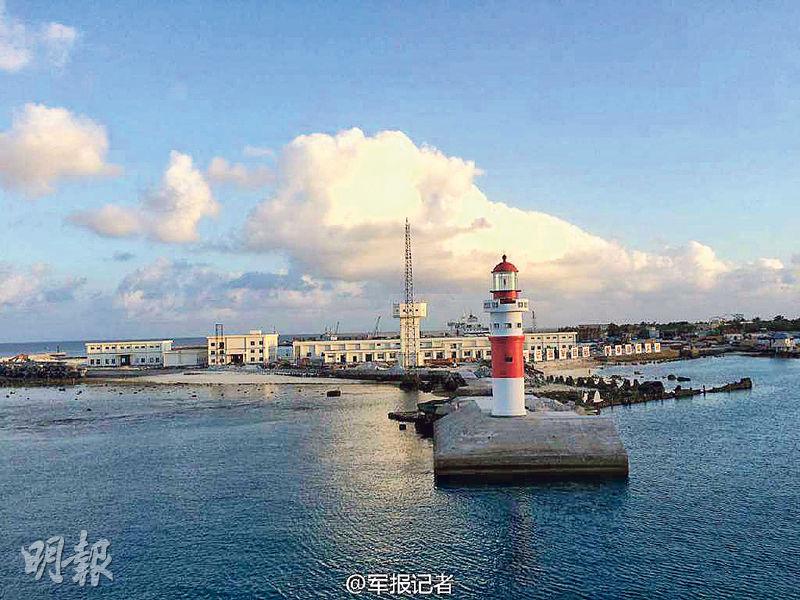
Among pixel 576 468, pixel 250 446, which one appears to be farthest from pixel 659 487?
pixel 250 446

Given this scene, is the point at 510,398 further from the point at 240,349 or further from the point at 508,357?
the point at 240,349

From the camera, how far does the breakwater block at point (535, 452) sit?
3578 cm

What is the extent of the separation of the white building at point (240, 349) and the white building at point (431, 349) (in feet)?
25.3

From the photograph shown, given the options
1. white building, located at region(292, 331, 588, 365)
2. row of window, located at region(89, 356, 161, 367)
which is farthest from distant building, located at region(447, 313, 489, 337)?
row of window, located at region(89, 356, 161, 367)

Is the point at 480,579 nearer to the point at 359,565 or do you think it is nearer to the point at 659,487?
Answer: the point at 359,565

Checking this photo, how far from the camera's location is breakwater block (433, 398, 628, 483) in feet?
117

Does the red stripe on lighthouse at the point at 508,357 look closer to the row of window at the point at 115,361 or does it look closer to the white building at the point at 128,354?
the white building at the point at 128,354

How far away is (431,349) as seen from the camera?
131500mm

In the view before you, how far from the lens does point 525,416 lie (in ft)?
131

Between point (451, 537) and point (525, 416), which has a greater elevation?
point (525, 416)

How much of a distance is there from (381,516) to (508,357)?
47.9 ft

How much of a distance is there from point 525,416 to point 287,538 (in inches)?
696

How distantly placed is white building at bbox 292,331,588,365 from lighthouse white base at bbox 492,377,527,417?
83.0 metres

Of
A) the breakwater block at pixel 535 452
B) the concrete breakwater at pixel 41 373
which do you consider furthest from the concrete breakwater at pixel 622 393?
the concrete breakwater at pixel 41 373
